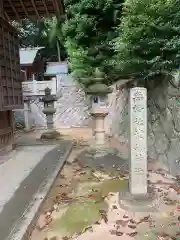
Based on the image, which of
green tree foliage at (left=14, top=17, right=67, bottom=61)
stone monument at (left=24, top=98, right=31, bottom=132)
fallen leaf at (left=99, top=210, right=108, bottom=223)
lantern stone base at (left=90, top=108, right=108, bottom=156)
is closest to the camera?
fallen leaf at (left=99, top=210, right=108, bottom=223)

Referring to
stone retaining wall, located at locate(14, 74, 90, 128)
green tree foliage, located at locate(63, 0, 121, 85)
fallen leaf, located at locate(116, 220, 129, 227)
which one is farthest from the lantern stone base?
stone retaining wall, located at locate(14, 74, 90, 128)

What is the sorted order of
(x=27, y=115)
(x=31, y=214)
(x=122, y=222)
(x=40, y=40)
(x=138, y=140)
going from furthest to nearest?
(x=40, y=40)
(x=27, y=115)
(x=138, y=140)
(x=122, y=222)
(x=31, y=214)

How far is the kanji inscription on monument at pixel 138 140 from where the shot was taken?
14.0 feet

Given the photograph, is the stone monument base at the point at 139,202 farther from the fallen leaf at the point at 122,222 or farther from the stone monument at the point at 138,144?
the fallen leaf at the point at 122,222

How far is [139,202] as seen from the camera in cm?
407

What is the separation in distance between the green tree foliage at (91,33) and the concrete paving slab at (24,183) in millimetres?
6281

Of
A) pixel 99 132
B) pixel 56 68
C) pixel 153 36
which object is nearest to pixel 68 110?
pixel 56 68

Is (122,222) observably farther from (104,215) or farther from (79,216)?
(79,216)

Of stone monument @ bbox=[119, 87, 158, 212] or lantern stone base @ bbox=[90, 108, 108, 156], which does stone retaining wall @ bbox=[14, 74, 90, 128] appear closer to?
lantern stone base @ bbox=[90, 108, 108, 156]

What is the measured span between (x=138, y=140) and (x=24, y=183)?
199cm

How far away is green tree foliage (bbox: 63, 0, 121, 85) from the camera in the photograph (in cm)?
1207

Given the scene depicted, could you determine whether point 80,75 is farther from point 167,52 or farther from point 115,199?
point 115,199

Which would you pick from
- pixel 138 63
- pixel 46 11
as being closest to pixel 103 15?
pixel 46 11

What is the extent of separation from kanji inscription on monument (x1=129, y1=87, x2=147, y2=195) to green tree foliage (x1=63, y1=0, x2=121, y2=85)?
769cm
